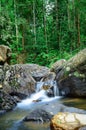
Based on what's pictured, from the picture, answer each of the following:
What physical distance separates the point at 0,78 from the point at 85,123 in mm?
5785

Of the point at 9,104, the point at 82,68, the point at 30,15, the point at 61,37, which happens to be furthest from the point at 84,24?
the point at 9,104

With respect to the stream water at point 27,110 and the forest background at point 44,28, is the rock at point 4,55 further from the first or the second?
the forest background at point 44,28

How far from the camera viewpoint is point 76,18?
23547 millimetres

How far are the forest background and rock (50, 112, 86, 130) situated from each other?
47.7 feet

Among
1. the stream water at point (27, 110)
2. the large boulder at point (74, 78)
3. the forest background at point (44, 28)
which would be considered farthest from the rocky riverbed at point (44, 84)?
the forest background at point (44, 28)

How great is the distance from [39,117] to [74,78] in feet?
12.2

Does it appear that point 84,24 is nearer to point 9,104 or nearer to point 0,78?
point 0,78

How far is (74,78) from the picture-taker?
10.7 m

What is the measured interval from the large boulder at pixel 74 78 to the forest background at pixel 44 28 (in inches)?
382

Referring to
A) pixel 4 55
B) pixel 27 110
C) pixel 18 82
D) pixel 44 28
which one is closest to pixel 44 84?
pixel 18 82

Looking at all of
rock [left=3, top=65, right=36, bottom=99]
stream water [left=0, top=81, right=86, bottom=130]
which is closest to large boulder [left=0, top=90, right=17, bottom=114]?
stream water [left=0, top=81, right=86, bottom=130]

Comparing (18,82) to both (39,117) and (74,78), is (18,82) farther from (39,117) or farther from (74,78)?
(39,117)

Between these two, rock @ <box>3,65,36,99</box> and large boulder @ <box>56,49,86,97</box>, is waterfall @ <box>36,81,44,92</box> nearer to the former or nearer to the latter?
rock @ <box>3,65,36,99</box>

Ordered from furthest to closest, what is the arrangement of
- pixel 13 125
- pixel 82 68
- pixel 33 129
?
pixel 82 68 < pixel 13 125 < pixel 33 129
